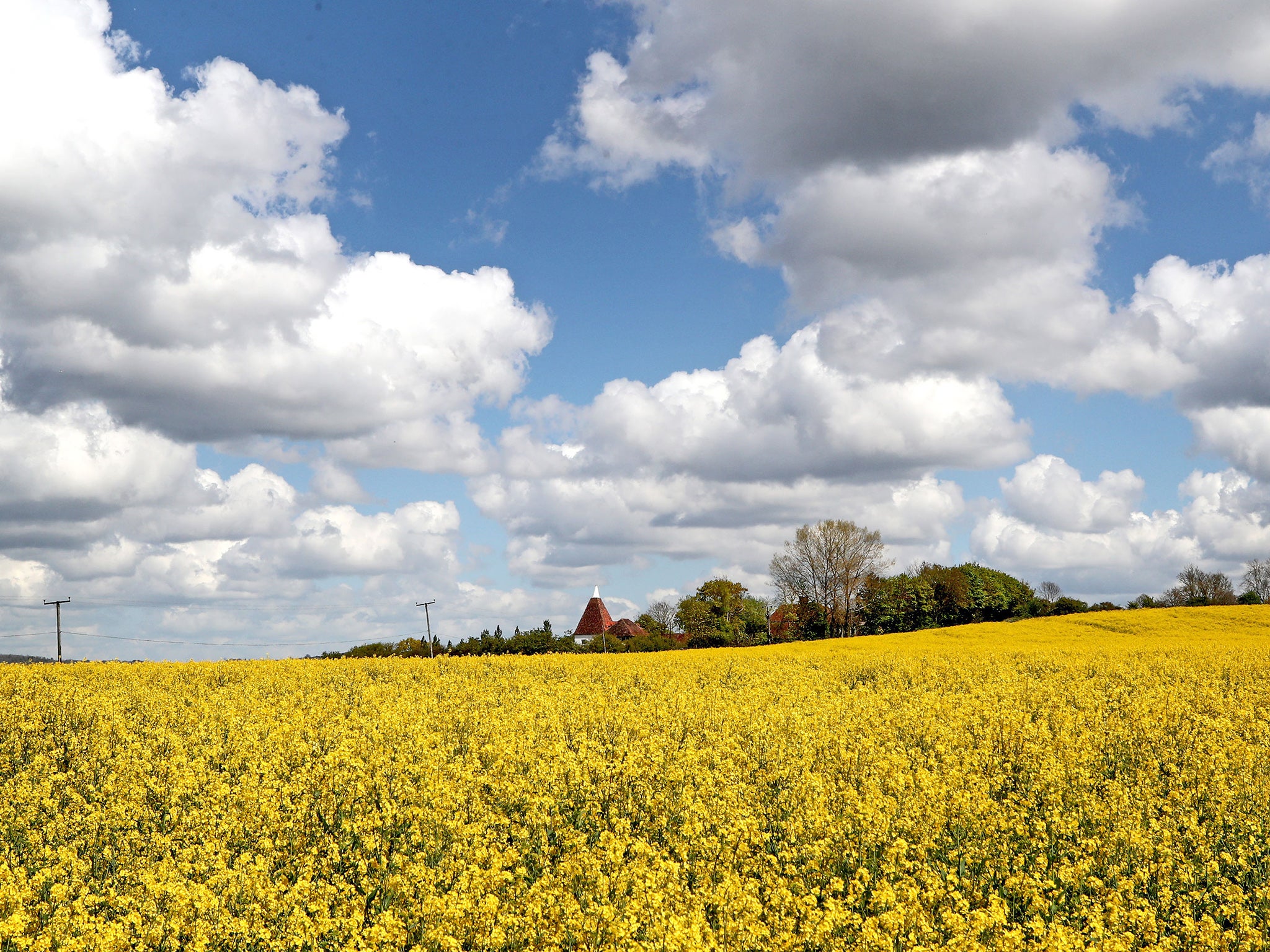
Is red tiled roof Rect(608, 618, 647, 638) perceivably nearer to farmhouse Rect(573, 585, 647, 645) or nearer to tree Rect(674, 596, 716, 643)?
farmhouse Rect(573, 585, 647, 645)

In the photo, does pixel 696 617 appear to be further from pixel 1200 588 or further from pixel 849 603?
pixel 1200 588

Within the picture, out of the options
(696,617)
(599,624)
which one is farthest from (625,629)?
(696,617)

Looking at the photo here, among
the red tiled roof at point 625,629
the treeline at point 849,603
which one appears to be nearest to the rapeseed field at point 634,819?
the treeline at point 849,603

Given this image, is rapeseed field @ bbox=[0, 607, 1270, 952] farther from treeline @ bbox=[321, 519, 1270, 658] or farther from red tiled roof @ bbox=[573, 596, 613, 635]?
red tiled roof @ bbox=[573, 596, 613, 635]

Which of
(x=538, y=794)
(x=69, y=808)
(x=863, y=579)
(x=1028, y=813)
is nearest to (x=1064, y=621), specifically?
(x=863, y=579)

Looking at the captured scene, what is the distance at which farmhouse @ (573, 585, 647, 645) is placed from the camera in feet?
332

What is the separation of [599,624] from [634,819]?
92282 millimetres

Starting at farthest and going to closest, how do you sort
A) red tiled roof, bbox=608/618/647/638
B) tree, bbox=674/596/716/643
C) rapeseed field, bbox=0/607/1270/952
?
red tiled roof, bbox=608/618/647/638
tree, bbox=674/596/716/643
rapeseed field, bbox=0/607/1270/952

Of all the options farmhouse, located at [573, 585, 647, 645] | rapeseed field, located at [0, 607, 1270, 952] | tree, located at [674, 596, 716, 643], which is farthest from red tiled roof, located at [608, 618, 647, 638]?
rapeseed field, located at [0, 607, 1270, 952]

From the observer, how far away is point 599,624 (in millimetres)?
101875

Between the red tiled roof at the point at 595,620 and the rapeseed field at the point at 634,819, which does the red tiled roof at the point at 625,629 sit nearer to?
the red tiled roof at the point at 595,620

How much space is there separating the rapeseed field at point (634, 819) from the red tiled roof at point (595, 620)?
8294 cm

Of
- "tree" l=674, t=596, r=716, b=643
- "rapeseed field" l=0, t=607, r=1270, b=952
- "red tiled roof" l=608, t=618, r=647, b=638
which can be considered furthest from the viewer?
"red tiled roof" l=608, t=618, r=647, b=638

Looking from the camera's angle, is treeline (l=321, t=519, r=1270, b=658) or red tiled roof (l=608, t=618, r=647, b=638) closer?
treeline (l=321, t=519, r=1270, b=658)
